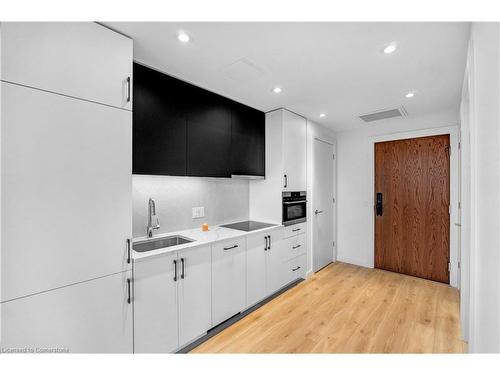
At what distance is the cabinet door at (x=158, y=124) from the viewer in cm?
176

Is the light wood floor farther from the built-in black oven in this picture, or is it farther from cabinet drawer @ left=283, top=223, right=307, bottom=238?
the built-in black oven

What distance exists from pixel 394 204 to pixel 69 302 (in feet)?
13.0

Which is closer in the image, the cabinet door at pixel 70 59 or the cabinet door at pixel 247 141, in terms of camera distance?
the cabinet door at pixel 70 59

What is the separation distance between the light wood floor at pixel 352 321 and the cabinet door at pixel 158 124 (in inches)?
62.3

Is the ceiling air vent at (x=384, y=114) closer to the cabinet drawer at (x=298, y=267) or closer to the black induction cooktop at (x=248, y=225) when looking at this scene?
the black induction cooktop at (x=248, y=225)

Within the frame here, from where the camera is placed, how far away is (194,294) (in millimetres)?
1830

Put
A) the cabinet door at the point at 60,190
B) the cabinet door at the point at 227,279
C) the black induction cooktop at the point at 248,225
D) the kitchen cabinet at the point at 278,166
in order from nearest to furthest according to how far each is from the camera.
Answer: the cabinet door at the point at 60,190, the cabinet door at the point at 227,279, the black induction cooktop at the point at 248,225, the kitchen cabinet at the point at 278,166

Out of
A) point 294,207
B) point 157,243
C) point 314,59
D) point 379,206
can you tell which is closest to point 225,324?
point 157,243

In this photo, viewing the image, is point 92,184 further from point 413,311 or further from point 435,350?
point 413,311

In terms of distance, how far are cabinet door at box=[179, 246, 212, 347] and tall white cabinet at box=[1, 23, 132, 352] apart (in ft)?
1.36

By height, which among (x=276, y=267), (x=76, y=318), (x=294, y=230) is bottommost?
(x=276, y=267)

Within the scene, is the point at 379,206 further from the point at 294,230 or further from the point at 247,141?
the point at 247,141

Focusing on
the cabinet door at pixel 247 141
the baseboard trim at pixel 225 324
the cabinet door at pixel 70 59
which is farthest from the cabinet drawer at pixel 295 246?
the cabinet door at pixel 70 59

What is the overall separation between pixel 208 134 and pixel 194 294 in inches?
60.4
